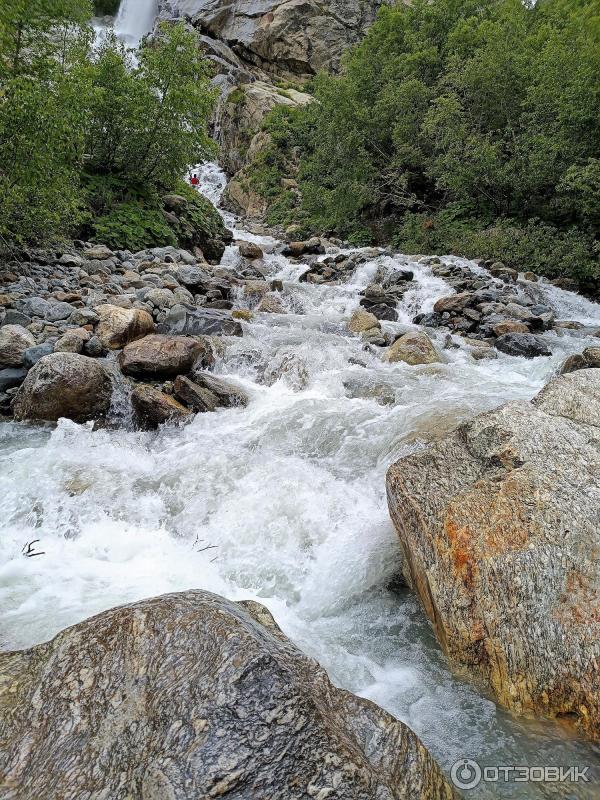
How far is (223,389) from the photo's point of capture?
322 inches

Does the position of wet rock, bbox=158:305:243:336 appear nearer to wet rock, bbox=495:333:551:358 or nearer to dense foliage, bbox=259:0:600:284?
wet rock, bbox=495:333:551:358

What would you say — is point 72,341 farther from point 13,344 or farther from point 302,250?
point 302,250

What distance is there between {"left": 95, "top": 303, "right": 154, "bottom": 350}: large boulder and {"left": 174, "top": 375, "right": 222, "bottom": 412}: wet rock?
1.64 meters

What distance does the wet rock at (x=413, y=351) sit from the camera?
9836 mm

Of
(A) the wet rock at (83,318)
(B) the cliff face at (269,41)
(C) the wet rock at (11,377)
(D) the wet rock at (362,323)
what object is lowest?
(C) the wet rock at (11,377)

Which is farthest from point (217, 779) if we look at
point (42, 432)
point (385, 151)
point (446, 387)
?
point (385, 151)

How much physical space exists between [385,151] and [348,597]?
24.9 metres

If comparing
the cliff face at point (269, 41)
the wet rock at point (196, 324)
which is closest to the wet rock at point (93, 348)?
the wet rock at point (196, 324)

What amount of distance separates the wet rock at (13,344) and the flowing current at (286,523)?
1.30m

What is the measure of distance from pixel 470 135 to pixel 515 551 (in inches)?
791

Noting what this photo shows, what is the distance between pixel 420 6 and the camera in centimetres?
2586

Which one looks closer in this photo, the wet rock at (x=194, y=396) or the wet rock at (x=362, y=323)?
the wet rock at (x=194, y=396)
